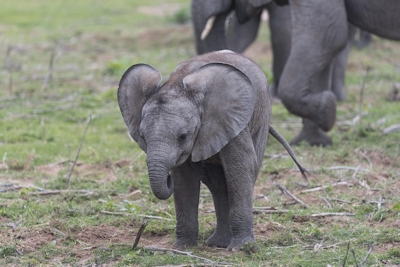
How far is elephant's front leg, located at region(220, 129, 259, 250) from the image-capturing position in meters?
5.14

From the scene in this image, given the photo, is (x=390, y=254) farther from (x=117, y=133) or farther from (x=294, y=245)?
(x=117, y=133)

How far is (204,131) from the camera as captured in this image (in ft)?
16.3

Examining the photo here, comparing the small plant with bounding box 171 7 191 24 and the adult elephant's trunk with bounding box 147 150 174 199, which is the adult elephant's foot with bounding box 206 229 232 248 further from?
the small plant with bounding box 171 7 191 24

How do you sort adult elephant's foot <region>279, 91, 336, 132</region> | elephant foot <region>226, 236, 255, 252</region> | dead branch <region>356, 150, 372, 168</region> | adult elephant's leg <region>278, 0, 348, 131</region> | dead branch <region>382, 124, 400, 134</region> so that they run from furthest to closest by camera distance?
dead branch <region>382, 124, 400, 134</region> → adult elephant's foot <region>279, 91, 336, 132</region> → adult elephant's leg <region>278, 0, 348, 131</region> → dead branch <region>356, 150, 372, 168</region> → elephant foot <region>226, 236, 255, 252</region>

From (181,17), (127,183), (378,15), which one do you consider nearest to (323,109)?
(378,15)

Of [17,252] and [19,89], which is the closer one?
[17,252]

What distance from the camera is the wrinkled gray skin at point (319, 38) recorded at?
780 cm

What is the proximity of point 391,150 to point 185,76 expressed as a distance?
11.7 ft

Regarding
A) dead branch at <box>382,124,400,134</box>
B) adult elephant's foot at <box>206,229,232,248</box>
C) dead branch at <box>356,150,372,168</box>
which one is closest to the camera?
adult elephant's foot at <box>206,229,232,248</box>

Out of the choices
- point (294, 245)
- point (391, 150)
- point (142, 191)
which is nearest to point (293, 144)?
point (391, 150)

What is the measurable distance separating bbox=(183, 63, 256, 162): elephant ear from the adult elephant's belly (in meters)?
3.18

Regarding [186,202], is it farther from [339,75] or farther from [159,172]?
[339,75]

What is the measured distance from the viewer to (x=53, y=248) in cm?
538

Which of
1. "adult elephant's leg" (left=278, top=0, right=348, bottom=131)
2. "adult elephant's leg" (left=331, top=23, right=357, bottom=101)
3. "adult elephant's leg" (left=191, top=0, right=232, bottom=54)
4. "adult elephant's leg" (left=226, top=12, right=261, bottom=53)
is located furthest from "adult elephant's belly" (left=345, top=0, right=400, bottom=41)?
"adult elephant's leg" (left=331, top=23, right=357, bottom=101)
